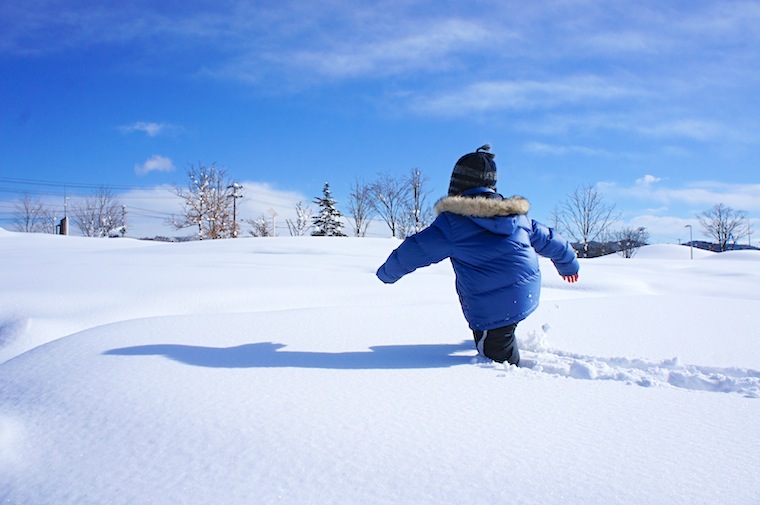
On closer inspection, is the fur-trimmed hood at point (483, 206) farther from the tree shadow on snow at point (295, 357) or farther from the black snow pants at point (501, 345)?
the tree shadow on snow at point (295, 357)

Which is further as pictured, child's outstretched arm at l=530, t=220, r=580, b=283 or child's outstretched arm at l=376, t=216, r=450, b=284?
child's outstretched arm at l=530, t=220, r=580, b=283

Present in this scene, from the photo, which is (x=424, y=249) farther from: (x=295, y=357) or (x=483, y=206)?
(x=295, y=357)

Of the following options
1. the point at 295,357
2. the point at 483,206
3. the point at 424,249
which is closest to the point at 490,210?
the point at 483,206

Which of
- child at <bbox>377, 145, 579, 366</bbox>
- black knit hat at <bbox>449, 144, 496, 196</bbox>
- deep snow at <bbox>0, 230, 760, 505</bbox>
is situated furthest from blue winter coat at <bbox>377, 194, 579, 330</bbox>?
deep snow at <bbox>0, 230, 760, 505</bbox>

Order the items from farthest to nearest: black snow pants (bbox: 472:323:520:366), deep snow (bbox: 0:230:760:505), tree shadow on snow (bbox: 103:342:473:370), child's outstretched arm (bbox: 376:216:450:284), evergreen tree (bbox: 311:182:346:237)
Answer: evergreen tree (bbox: 311:182:346:237)
child's outstretched arm (bbox: 376:216:450:284)
black snow pants (bbox: 472:323:520:366)
tree shadow on snow (bbox: 103:342:473:370)
deep snow (bbox: 0:230:760:505)

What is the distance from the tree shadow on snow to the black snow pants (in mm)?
102

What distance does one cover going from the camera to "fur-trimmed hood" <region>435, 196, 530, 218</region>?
195 cm

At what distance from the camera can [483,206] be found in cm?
194

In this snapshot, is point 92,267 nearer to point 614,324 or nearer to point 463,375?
point 463,375

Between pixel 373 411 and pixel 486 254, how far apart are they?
1017 millimetres

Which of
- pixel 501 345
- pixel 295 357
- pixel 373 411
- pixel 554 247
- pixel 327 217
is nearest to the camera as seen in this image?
pixel 373 411

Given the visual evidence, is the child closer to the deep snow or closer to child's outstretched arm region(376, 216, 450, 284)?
child's outstretched arm region(376, 216, 450, 284)

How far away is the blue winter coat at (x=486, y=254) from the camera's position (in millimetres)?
1963

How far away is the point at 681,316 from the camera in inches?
111
